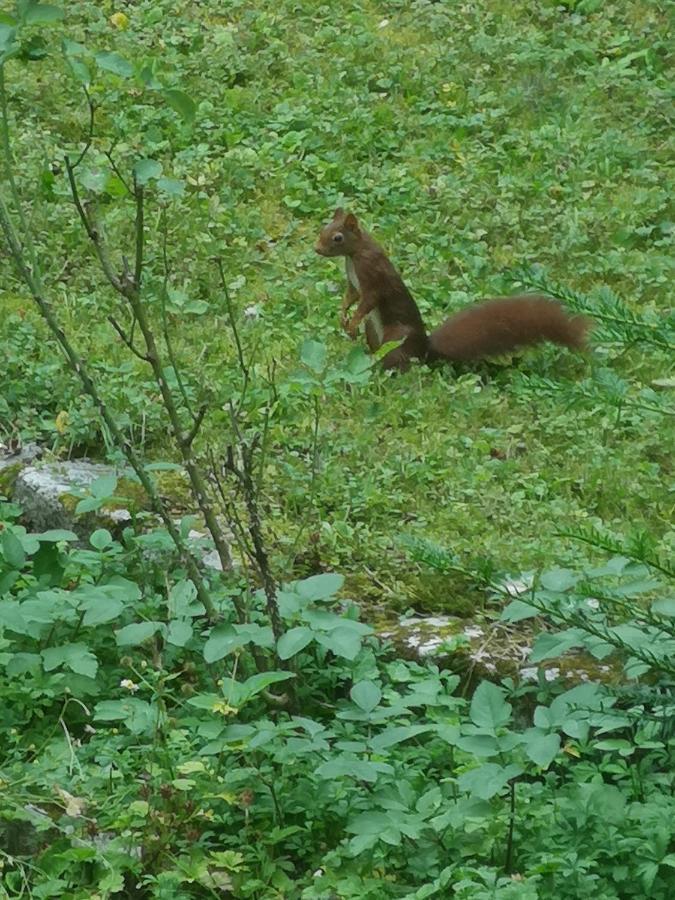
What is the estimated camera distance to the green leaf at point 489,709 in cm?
285

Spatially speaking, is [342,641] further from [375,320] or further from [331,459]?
[375,320]

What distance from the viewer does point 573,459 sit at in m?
4.96

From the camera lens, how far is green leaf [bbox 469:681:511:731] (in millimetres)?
2854

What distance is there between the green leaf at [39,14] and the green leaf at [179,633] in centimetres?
116

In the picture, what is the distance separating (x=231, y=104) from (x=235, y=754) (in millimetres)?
4808

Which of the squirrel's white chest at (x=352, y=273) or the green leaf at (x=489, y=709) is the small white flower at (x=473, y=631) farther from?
the squirrel's white chest at (x=352, y=273)

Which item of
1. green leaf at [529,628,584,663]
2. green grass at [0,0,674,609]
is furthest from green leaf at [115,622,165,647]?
green leaf at [529,628,584,663]

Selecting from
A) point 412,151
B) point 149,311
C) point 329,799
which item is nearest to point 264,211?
point 412,151

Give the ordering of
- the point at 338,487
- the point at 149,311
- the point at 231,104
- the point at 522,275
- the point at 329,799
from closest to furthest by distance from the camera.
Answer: the point at 522,275, the point at 329,799, the point at 338,487, the point at 149,311, the point at 231,104

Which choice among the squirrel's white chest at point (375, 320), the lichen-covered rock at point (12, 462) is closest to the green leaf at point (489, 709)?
the lichen-covered rock at point (12, 462)

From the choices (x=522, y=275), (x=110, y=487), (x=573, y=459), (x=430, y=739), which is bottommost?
(x=573, y=459)

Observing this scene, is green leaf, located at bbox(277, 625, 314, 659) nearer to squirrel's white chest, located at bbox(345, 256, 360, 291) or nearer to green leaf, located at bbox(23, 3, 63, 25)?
green leaf, located at bbox(23, 3, 63, 25)

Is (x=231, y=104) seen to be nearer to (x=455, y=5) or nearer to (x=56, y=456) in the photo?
(x=455, y=5)

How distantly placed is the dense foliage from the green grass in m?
0.02
